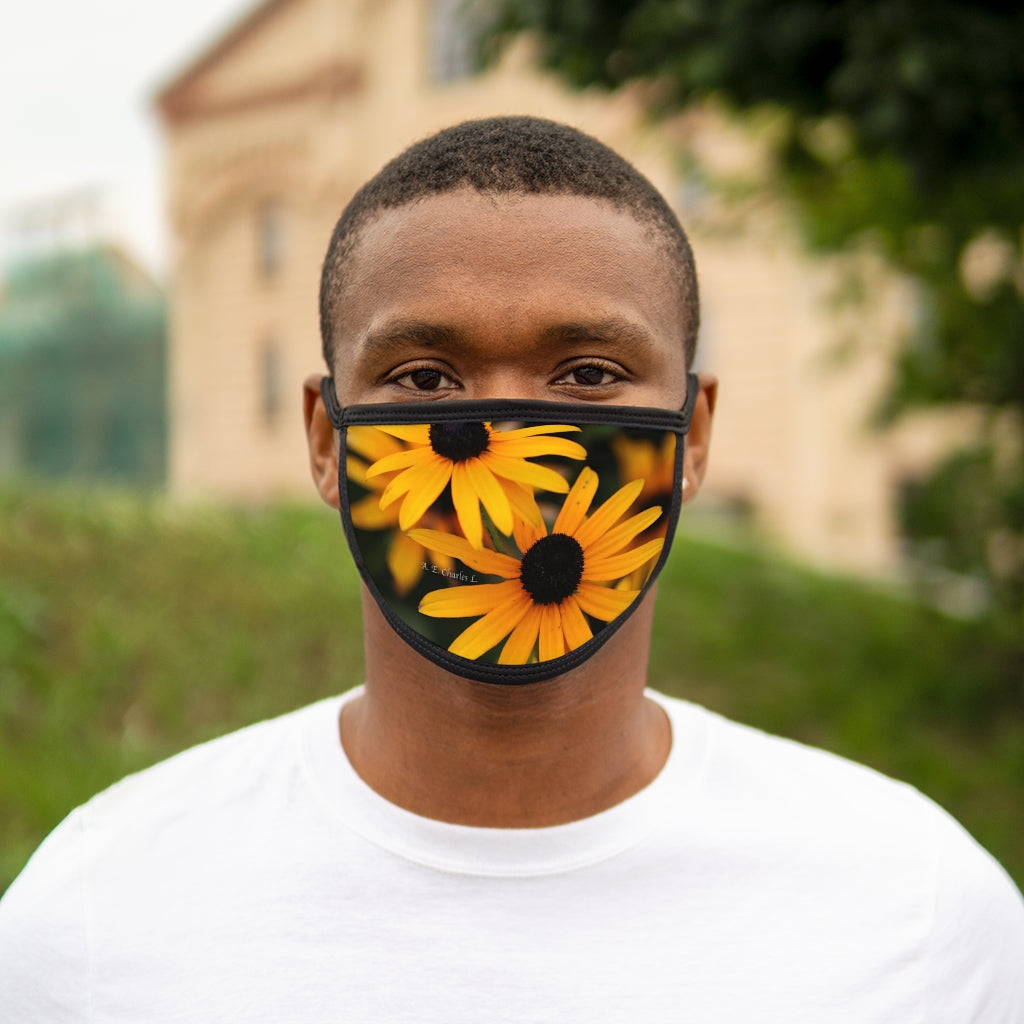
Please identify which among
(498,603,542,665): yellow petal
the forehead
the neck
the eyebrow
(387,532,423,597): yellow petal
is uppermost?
the forehead

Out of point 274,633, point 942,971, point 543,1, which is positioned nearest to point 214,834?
point 942,971

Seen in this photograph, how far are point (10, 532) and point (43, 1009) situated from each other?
5.25 m

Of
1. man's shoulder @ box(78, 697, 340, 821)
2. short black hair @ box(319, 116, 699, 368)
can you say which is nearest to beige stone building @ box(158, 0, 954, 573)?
short black hair @ box(319, 116, 699, 368)

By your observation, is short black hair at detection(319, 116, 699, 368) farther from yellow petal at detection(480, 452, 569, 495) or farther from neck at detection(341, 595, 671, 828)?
neck at detection(341, 595, 671, 828)

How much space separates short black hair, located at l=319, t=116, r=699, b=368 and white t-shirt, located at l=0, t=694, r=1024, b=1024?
78 centimetres

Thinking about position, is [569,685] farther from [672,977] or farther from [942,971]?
[942,971]

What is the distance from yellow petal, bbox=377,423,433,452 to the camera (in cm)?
175

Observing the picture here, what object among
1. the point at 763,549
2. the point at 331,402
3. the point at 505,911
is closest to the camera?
the point at 505,911

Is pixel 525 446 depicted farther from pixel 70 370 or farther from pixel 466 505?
pixel 70 370

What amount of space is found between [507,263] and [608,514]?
15.9 inches

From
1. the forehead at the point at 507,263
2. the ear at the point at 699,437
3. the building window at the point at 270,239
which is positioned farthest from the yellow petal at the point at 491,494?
the building window at the point at 270,239

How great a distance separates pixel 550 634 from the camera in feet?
5.59

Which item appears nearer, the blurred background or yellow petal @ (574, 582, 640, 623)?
yellow petal @ (574, 582, 640, 623)

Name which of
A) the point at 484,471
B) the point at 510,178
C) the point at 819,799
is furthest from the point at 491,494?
the point at 819,799
